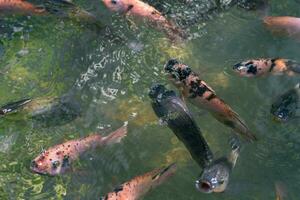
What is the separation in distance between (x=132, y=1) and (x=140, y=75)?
2.85 ft

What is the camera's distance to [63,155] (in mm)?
4242

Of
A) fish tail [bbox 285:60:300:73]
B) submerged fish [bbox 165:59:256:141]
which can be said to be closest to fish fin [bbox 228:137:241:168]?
submerged fish [bbox 165:59:256:141]

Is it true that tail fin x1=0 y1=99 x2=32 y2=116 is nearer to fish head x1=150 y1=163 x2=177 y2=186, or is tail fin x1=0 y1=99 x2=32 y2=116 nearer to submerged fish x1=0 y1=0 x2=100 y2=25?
submerged fish x1=0 y1=0 x2=100 y2=25

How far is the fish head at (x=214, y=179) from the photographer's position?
148 inches

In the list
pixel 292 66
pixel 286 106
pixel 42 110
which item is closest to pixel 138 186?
pixel 42 110

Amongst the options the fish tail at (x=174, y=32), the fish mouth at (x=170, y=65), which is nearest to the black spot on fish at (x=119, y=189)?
the fish mouth at (x=170, y=65)

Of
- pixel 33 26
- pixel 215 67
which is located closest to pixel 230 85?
pixel 215 67

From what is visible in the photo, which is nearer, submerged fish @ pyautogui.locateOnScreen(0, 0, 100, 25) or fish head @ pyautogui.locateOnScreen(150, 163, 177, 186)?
fish head @ pyautogui.locateOnScreen(150, 163, 177, 186)

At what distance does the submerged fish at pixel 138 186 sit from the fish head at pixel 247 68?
1.40 meters

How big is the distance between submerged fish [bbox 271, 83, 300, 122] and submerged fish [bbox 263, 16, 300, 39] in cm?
101

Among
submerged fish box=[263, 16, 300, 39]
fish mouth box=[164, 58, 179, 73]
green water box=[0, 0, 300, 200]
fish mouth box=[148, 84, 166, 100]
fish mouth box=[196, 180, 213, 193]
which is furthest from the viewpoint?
submerged fish box=[263, 16, 300, 39]

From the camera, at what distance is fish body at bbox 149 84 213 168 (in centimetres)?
403

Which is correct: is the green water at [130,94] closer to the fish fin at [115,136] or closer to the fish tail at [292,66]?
the fish fin at [115,136]

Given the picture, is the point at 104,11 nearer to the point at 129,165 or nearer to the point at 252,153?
the point at 129,165
